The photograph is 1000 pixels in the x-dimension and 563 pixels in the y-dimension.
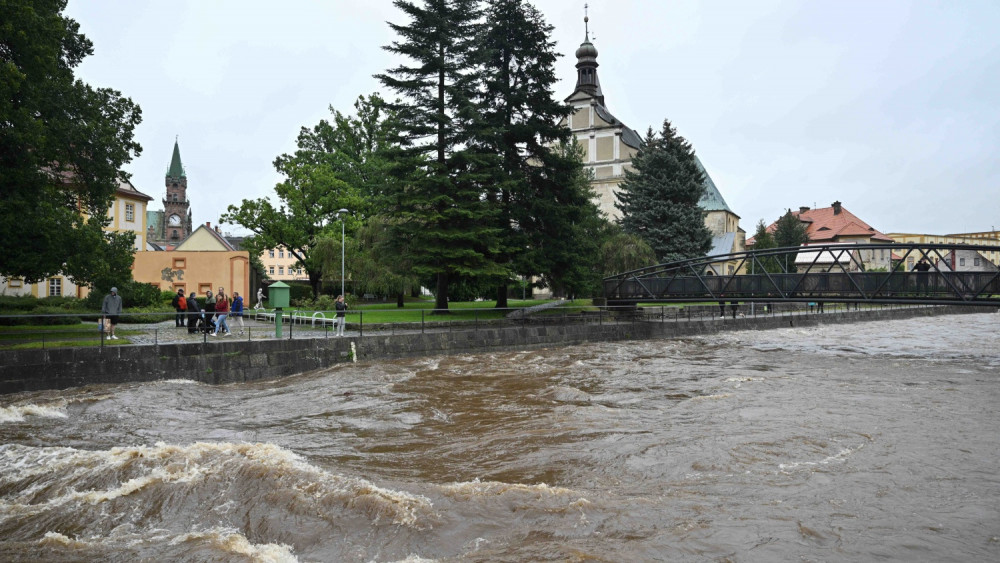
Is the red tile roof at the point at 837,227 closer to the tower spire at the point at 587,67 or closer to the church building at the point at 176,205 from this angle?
the tower spire at the point at 587,67

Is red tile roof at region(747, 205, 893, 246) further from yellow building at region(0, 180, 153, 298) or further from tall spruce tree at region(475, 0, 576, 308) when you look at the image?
yellow building at region(0, 180, 153, 298)

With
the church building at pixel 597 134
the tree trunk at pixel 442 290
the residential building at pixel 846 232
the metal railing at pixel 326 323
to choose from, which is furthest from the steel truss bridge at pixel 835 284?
the residential building at pixel 846 232

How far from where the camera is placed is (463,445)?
407 inches

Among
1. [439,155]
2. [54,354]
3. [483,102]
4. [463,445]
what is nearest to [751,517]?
[463,445]

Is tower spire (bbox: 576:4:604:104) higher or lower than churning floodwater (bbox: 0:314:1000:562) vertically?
higher

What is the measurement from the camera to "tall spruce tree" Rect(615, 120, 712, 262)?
163ft

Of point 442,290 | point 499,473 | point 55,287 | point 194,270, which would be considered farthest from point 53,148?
point 55,287

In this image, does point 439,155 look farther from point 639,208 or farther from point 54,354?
point 639,208

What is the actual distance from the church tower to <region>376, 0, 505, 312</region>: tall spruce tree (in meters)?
107

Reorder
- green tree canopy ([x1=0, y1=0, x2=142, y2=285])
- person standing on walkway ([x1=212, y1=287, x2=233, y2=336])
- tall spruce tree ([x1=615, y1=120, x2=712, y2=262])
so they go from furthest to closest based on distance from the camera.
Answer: tall spruce tree ([x1=615, y1=120, x2=712, y2=262]), person standing on walkway ([x1=212, y1=287, x2=233, y2=336]), green tree canopy ([x1=0, y1=0, x2=142, y2=285])

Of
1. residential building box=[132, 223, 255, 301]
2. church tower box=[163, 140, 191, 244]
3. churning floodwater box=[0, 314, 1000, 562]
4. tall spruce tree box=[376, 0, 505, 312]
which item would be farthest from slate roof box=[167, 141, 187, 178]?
churning floodwater box=[0, 314, 1000, 562]

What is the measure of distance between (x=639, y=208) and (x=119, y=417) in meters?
43.6

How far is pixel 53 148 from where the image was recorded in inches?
755

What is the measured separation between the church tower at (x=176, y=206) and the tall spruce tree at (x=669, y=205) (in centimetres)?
10080
